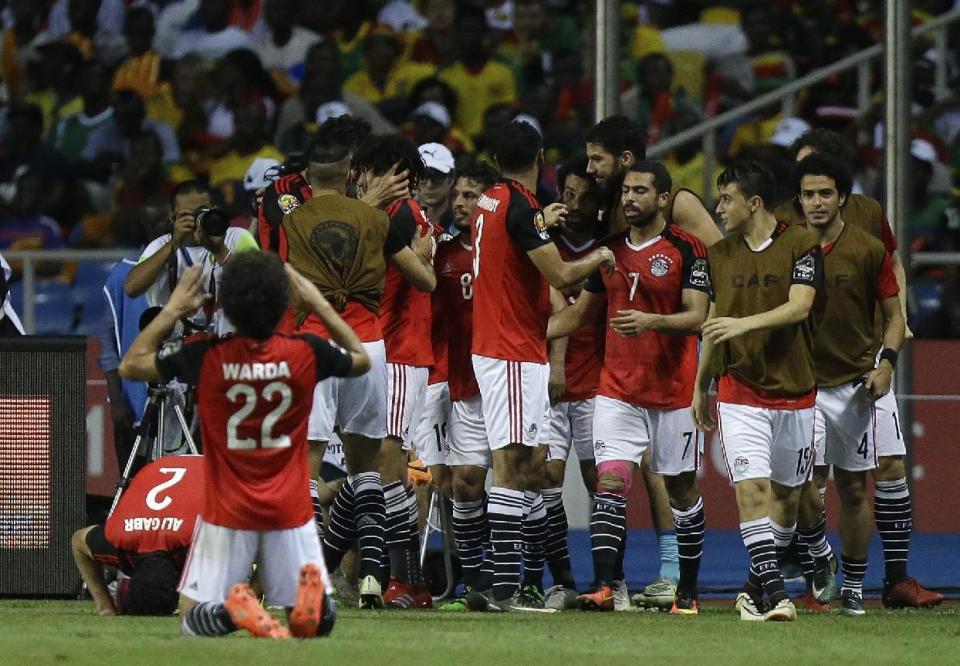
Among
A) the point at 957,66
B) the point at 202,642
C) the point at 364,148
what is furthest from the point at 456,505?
the point at 957,66

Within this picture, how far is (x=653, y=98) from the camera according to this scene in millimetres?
16703

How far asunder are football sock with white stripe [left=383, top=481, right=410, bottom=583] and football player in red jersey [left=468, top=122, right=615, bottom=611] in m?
0.42

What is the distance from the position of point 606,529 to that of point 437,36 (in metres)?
9.03

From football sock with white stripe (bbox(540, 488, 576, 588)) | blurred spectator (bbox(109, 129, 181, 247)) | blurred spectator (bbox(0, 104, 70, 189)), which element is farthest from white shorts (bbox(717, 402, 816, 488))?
blurred spectator (bbox(0, 104, 70, 189))

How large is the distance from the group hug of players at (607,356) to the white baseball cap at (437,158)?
1.93 ft

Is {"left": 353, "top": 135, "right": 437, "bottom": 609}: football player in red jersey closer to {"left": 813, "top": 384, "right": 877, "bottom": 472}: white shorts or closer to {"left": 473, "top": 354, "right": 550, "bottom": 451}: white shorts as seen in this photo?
{"left": 473, "top": 354, "right": 550, "bottom": 451}: white shorts

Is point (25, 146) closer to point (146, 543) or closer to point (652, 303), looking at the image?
point (652, 303)

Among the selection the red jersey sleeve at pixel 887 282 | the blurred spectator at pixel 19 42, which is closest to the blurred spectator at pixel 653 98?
the blurred spectator at pixel 19 42

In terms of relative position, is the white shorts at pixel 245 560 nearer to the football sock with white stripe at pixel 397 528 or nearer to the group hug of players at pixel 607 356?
the group hug of players at pixel 607 356

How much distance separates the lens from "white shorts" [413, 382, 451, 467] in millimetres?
10422

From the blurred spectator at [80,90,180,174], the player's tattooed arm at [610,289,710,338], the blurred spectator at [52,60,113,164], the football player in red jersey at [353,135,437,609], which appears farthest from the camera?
the blurred spectator at [52,60,113,164]

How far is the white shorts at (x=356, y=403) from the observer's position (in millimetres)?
9320

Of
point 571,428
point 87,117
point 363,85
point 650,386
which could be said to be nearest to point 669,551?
point 571,428

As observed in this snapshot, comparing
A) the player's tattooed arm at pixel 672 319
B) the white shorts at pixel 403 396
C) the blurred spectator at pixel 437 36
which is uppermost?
the blurred spectator at pixel 437 36
